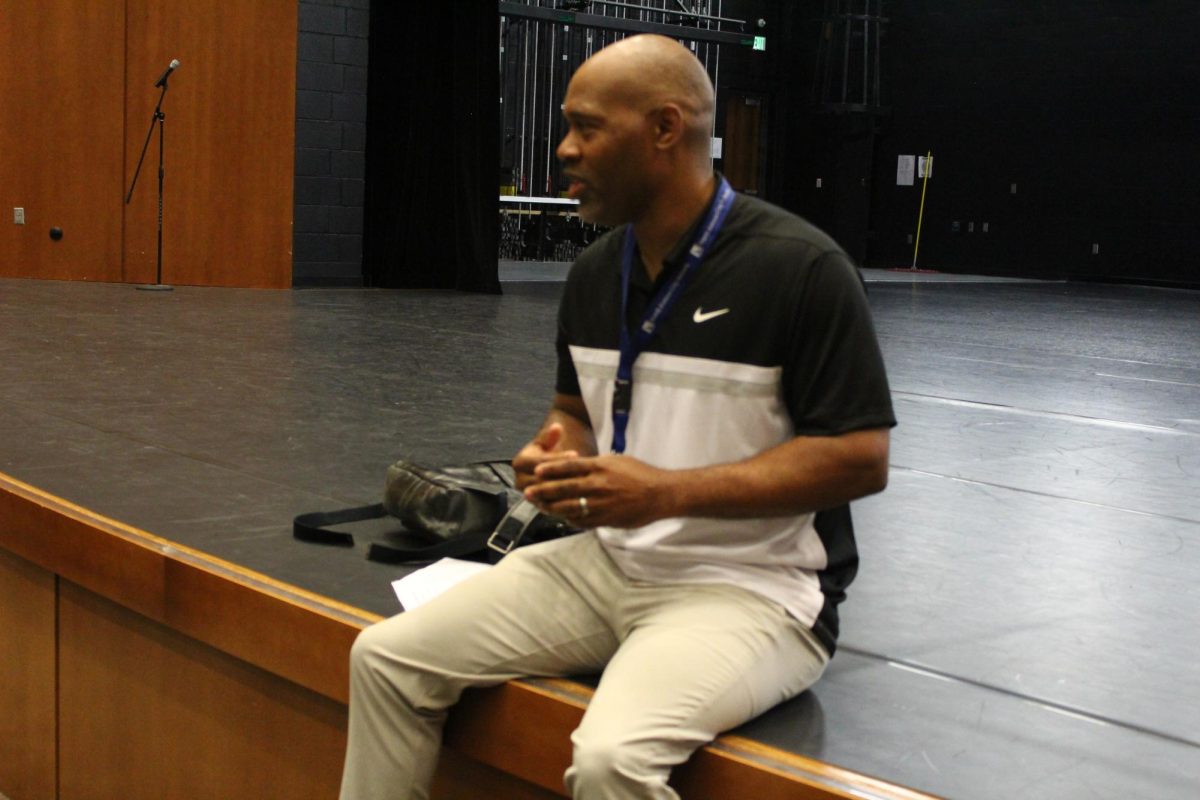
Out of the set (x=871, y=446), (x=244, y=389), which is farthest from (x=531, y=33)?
(x=871, y=446)

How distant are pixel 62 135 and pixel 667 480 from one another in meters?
7.97

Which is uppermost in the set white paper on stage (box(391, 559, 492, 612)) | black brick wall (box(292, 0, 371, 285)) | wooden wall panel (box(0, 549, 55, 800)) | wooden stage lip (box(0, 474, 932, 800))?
black brick wall (box(292, 0, 371, 285))

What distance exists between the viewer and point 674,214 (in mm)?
1575

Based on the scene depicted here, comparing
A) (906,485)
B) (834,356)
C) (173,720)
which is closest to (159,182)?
(906,485)

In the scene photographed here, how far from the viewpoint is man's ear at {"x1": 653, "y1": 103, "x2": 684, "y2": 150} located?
154 centimetres

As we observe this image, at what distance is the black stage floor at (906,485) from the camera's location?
1607 mm

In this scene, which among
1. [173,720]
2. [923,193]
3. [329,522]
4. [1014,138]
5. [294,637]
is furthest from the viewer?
[923,193]

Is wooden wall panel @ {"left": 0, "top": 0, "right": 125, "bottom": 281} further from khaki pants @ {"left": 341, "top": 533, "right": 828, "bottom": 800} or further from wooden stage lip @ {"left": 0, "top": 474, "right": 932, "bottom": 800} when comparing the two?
khaki pants @ {"left": 341, "top": 533, "right": 828, "bottom": 800}

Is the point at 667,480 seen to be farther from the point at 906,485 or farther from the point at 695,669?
the point at 906,485

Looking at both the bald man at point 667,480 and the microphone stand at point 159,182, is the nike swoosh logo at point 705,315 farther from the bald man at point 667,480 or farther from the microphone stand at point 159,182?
the microphone stand at point 159,182

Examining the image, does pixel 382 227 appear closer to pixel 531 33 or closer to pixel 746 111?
pixel 531 33

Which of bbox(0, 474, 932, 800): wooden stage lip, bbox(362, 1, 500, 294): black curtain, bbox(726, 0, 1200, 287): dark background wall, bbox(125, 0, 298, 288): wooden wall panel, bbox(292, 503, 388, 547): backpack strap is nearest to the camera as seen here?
bbox(0, 474, 932, 800): wooden stage lip

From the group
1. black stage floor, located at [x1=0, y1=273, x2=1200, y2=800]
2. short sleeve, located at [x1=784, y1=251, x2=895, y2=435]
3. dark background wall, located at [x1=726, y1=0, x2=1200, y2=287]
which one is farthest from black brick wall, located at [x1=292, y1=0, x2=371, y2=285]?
dark background wall, located at [x1=726, y1=0, x2=1200, y2=287]

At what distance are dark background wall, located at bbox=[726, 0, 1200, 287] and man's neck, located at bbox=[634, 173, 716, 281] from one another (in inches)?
562
